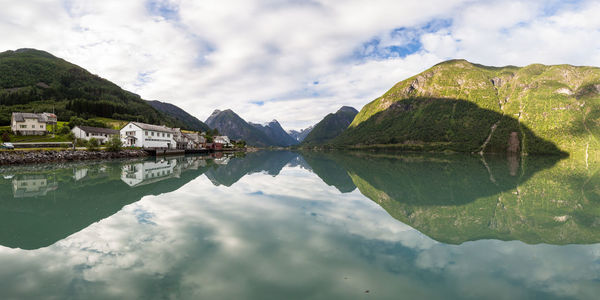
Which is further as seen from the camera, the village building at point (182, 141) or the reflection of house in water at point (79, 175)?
the village building at point (182, 141)

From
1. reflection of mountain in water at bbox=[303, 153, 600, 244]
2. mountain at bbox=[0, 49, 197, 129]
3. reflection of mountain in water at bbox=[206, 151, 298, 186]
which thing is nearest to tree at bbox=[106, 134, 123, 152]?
reflection of mountain in water at bbox=[206, 151, 298, 186]

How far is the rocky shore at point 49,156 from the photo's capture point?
38562 millimetres

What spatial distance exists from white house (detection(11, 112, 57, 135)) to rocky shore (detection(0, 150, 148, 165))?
95.9ft

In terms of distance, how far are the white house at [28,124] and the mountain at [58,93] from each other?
51.1 ft

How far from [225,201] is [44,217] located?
27.7 ft

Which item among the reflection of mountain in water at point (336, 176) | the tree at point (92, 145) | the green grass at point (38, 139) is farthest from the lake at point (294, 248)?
the green grass at point (38, 139)

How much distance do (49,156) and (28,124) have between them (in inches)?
1353

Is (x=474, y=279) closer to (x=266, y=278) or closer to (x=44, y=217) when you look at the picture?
(x=266, y=278)

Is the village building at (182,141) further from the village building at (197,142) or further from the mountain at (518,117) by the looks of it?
the mountain at (518,117)

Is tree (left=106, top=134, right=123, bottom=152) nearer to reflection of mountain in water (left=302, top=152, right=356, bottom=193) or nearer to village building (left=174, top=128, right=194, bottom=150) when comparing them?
village building (left=174, top=128, right=194, bottom=150)

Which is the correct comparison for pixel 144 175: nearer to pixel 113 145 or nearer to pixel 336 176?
pixel 336 176

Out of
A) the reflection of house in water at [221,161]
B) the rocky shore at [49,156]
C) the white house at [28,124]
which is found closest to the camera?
the rocky shore at [49,156]

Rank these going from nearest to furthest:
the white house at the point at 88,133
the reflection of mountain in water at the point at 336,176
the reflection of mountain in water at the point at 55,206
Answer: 1. the reflection of mountain in water at the point at 55,206
2. the reflection of mountain in water at the point at 336,176
3. the white house at the point at 88,133

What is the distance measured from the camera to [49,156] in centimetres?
4319
